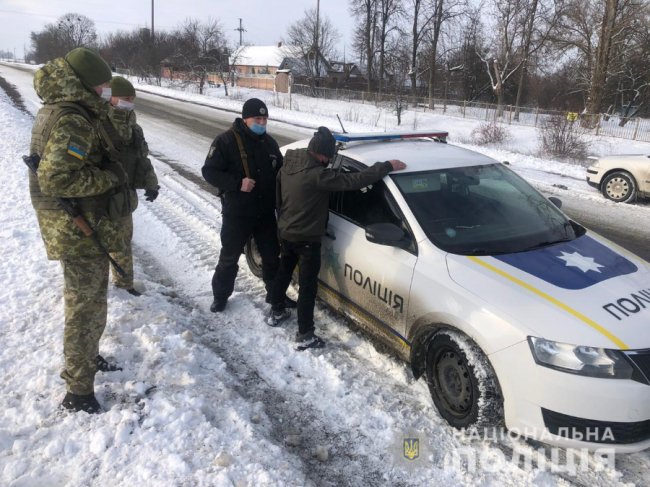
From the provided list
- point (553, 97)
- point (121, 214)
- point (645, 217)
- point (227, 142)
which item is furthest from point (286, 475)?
point (553, 97)

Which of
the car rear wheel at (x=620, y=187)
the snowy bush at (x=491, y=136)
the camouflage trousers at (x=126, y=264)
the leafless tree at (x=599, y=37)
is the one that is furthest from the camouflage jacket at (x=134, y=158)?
the leafless tree at (x=599, y=37)

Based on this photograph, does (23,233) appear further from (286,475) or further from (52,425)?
(286,475)

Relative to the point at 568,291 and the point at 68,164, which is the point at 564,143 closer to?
the point at 568,291

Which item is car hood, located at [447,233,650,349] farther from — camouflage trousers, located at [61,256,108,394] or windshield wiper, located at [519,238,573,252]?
camouflage trousers, located at [61,256,108,394]

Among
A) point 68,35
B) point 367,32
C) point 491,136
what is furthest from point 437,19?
point 68,35

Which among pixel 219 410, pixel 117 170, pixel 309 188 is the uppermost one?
pixel 117 170

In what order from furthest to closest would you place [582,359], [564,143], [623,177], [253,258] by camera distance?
[564,143], [623,177], [253,258], [582,359]

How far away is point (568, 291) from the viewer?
109 inches

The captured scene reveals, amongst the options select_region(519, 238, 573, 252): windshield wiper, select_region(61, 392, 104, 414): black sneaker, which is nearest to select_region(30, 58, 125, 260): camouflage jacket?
select_region(61, 392, 104, 414): black sneaker

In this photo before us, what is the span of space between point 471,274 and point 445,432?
1013mm

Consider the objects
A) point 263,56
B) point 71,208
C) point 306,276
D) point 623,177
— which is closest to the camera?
point 71,208

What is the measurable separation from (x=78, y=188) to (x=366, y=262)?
1.98 m

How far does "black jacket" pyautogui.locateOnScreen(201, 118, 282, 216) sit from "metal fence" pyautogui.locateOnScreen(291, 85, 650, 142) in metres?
15.3

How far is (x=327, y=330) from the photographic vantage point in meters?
4.19
